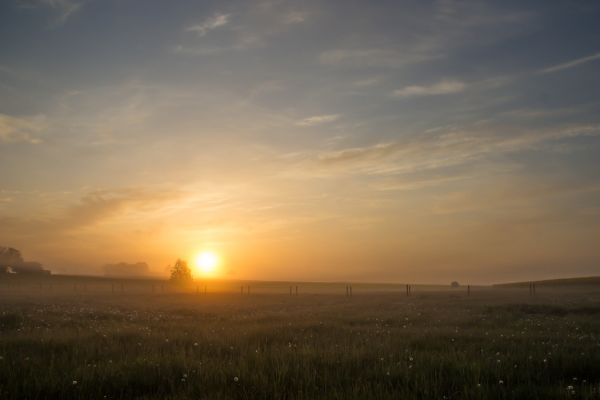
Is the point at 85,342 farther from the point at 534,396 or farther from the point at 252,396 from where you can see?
the point at 534,396

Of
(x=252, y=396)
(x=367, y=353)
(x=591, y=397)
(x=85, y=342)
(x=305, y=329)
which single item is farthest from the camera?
(x=305, y=329)

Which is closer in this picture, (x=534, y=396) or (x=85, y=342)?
(x=534, y=396)

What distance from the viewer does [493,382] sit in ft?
27.0

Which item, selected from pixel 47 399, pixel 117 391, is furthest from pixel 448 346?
pixel 47 399

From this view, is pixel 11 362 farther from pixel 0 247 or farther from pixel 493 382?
pixel 0 247

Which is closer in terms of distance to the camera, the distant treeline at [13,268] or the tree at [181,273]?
the tree at [181,273]

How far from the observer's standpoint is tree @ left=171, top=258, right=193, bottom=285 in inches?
4828

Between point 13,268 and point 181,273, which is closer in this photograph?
point 181,273

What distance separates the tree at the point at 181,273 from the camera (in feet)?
402

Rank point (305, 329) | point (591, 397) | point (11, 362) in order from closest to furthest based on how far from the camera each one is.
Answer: point (591, 397), point (11, 362), point (305, 329)

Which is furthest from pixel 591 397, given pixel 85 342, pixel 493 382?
pixel 85 342

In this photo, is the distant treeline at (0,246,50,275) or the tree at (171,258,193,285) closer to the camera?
the tree at (171,258,193,285)

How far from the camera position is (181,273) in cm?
12469

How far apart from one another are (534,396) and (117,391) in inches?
278
